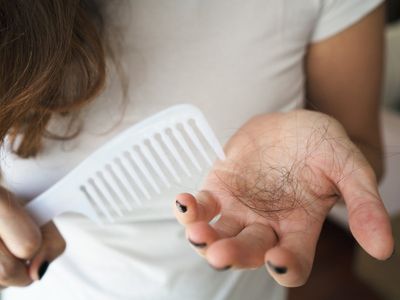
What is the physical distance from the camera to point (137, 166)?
57 centimetres

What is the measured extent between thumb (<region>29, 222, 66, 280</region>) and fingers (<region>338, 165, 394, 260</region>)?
0.38m

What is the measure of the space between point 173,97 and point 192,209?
0.23m

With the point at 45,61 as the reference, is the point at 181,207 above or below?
below

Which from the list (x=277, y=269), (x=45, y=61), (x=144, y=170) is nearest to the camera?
(x=277, y=269)

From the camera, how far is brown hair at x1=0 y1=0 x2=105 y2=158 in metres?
0.42

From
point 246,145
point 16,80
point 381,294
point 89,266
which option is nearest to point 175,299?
point 89,266

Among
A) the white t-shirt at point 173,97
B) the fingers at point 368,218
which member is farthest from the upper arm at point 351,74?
the fingers at point 368,218

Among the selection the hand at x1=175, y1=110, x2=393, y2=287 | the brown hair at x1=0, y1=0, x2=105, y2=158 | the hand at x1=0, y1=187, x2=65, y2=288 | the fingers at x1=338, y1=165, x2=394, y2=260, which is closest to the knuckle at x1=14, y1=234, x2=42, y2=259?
the hand at x1=0, y1=187, x2=65, y2=288

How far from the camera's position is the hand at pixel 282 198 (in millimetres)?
323

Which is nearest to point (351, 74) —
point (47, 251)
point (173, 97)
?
point (173, 97)

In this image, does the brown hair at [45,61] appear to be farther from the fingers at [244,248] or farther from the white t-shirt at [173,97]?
the fingers at [244,248]

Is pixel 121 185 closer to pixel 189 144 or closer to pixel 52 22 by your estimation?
pixel 189 144

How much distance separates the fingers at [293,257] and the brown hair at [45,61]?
285 mm

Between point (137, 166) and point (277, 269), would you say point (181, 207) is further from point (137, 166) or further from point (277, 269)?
point (137, 166)
